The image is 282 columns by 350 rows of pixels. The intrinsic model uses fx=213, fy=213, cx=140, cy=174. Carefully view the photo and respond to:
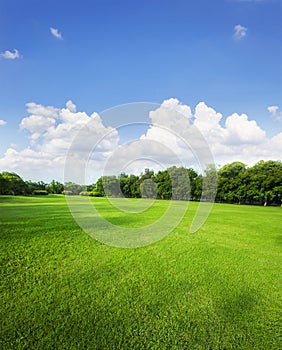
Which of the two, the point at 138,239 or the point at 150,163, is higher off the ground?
the point at 150,163

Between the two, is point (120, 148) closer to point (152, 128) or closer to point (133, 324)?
point (152, 128)

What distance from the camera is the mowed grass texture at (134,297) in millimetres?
2779

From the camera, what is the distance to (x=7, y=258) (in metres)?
4.90

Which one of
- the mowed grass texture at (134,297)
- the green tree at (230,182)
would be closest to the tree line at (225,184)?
the green tree at (230,182)

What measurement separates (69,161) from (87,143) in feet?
3.12

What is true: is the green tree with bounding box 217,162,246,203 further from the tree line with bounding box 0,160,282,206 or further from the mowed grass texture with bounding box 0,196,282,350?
the mowed grass texture with bounding box 0,196,282,350

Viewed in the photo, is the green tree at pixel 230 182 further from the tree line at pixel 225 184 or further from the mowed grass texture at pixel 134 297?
the mowed grass texture at pixel 134 297

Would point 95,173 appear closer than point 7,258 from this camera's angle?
No

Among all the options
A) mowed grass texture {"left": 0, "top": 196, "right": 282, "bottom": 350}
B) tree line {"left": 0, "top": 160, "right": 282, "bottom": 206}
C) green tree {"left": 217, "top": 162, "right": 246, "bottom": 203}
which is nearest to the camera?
mowed grass texture {"left": 0, "top": 196, "right": 282, "bottom": 350}

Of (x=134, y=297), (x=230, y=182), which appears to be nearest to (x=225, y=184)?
(x=230, y=182)

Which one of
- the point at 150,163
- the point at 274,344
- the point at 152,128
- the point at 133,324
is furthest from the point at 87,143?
the point at 274,344

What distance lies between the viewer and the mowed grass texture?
2779 millimetres

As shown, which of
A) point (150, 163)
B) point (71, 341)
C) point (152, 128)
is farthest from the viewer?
point (150, 163)

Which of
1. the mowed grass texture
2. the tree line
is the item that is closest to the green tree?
the tree line
